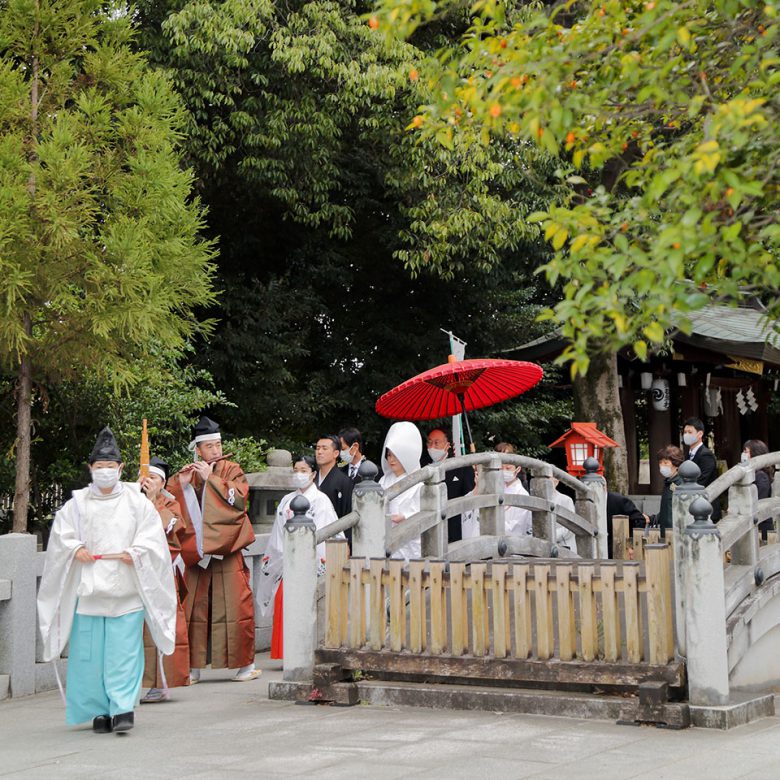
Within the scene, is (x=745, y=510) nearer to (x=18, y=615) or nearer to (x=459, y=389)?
(x=459, y=389)

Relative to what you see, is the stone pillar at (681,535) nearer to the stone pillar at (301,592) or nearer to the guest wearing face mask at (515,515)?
the stone pillar at (301,592)

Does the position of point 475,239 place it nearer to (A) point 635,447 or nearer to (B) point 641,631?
(A) point 635,447

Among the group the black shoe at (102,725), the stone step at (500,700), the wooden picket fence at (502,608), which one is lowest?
the black shoe at (102,725)

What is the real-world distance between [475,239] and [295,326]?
3.61 m

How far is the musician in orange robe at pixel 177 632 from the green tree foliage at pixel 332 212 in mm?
5476

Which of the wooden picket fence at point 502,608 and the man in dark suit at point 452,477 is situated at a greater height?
the man in dark suit at point 452,477

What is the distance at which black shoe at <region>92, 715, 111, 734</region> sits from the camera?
7.60 meters

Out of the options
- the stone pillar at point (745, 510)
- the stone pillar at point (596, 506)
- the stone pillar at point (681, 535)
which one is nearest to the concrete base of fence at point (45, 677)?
the stone pillar at point (681, 535)

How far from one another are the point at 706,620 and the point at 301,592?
110 inches

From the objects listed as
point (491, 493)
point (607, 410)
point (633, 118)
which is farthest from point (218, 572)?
point (607, 410)

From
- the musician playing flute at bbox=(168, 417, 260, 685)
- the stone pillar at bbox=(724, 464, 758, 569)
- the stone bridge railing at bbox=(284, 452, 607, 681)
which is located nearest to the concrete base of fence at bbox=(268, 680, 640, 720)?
the stone bridge railing at bbox=(284, 452, 607, 681)

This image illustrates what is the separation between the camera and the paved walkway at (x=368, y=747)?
20.9 feet

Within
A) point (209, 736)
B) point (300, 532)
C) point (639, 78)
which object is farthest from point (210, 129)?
point (639, 78)

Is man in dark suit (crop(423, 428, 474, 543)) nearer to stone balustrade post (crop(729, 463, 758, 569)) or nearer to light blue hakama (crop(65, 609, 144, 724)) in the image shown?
stone balustrade post (crop(729, 463, 758, 569))
